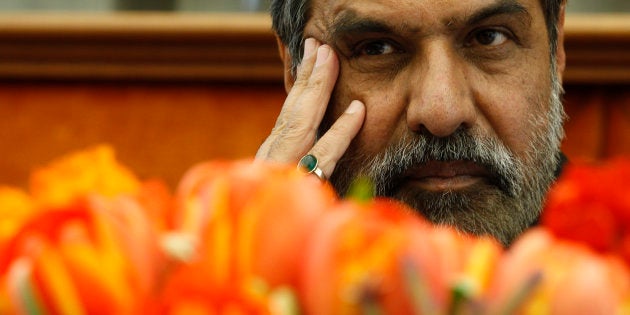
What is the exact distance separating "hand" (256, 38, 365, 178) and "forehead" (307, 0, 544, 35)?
6cm

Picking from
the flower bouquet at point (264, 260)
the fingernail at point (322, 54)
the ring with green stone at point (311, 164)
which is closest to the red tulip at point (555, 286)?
the flower bouquet at point (264, 260)

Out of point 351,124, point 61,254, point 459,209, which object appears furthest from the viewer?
point 351,124

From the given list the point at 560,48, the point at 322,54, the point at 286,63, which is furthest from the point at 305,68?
the point at 560,48

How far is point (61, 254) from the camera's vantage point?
0.90 ft

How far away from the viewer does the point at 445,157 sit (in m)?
1.23

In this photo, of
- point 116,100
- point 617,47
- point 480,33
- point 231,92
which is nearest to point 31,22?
point 116,100

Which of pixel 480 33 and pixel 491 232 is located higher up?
pixel 480 33

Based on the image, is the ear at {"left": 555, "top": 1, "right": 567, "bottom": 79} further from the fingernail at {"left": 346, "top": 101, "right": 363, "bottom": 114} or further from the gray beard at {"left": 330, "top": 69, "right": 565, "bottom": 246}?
the fingernail at {"left": 346, "top": 101, "right": 363, "bottom": 114}

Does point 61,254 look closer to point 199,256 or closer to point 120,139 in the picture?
point 199,256

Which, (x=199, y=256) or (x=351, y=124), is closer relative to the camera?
(x=199, y=256)

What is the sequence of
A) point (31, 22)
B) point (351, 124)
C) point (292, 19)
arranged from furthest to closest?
point (31, 22), point (292, 19), point (351, 124)

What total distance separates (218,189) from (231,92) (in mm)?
1330

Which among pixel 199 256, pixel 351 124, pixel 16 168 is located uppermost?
pixel 199 256

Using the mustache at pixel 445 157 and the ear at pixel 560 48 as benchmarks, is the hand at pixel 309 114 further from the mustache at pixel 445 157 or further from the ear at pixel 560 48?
the ear at pixel 560 48
